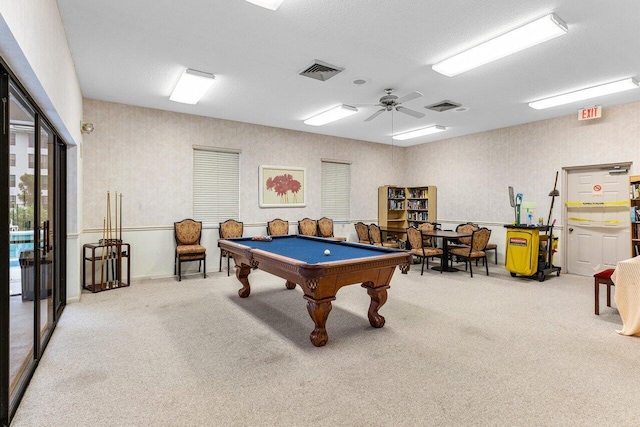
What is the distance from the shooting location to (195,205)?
21.1 feet

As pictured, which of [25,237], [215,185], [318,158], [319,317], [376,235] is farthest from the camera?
[318,158]

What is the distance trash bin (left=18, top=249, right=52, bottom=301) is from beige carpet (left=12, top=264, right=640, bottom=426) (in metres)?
0.46

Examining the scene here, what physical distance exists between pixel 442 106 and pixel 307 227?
3643 millimetres

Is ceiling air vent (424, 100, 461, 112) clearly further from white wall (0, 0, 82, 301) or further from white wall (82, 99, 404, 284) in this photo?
white wall (0, 0, 82, 301)

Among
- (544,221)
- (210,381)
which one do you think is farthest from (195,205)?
(544,221)

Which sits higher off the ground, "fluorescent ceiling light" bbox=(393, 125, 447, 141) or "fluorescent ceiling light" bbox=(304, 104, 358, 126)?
"fluorescent ceiling light" bbox=(393, 125, 447, 141)

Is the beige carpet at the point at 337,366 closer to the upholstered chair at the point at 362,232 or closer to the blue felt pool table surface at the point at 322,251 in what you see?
the blue felt pool table surface at the point at 322,251

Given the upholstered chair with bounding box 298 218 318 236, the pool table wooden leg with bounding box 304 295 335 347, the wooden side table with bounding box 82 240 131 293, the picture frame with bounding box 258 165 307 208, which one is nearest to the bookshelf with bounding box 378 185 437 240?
the upholstered chair with bounding box 298 218 318 236

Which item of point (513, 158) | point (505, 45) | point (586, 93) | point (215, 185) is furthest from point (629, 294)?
point (215, 185)

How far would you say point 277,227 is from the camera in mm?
7117

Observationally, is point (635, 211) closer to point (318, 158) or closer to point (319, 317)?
point (319, 317)

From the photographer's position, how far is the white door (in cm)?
578

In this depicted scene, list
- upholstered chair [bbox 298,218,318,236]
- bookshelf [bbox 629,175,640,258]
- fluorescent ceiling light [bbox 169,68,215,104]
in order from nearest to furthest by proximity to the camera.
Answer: fluorescent ceiling light [bbox 169,68,215,104] < bookshelf [bbox 629,175,640,258] < upholstered chair [bbox 298,218,318,236]

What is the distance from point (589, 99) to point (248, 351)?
6.20 meters
